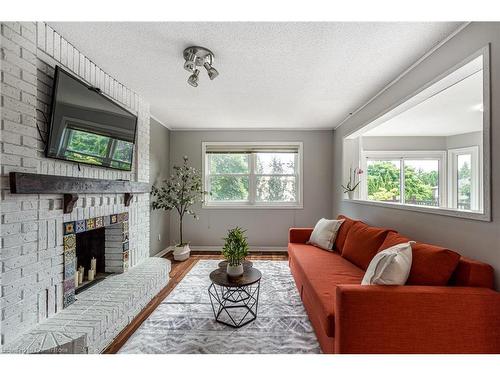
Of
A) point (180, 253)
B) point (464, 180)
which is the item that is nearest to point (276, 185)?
point (180, 253)

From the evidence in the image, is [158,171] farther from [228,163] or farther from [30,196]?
[30,196]

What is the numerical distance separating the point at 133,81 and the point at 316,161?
332cm

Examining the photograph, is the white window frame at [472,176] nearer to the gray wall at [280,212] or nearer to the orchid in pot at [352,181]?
the orchid in pot at [352,181]


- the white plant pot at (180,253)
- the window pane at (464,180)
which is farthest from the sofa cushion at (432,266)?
the window pane at (464,180)

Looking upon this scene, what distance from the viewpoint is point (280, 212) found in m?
4.48

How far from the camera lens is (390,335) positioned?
1270mm

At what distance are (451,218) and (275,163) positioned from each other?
3130mm

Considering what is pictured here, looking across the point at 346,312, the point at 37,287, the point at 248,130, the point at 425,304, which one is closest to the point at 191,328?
the point at 37,287

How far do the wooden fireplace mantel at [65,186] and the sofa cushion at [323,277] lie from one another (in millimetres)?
2038

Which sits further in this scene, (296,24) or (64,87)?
(64,87)

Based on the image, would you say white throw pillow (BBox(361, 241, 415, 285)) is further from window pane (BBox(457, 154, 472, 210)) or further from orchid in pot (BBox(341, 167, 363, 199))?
window pane (BBox(457, 154, 472, 210))

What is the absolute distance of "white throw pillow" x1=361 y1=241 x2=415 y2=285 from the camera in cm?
141

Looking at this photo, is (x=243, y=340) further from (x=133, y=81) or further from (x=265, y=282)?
(x=133, y=81)

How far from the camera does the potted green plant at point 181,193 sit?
3.85 m
